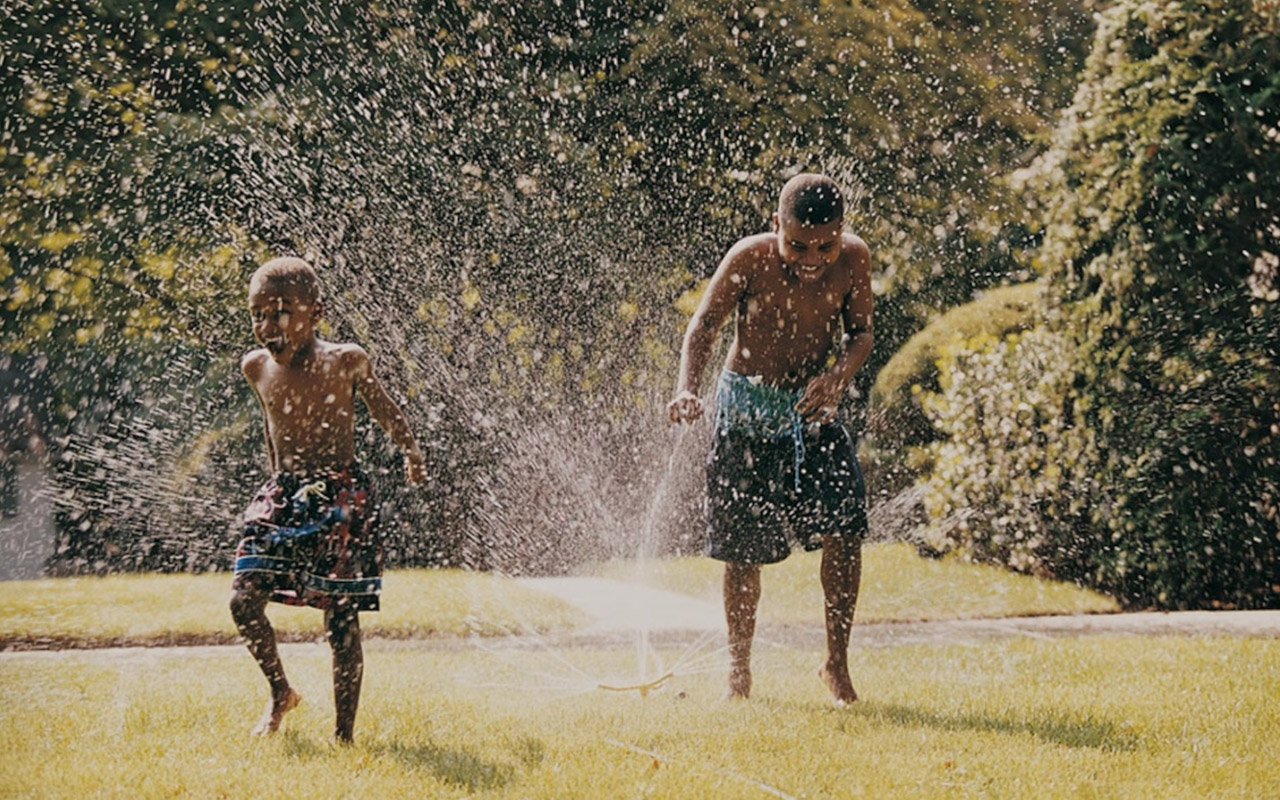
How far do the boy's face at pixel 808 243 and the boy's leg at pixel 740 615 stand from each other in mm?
1085

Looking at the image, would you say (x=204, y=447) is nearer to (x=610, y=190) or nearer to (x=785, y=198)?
(x=610, y=190)

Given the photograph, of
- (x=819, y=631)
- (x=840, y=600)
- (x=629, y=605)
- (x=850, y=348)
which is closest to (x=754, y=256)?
(x=850, y=348)

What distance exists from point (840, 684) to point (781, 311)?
134cm

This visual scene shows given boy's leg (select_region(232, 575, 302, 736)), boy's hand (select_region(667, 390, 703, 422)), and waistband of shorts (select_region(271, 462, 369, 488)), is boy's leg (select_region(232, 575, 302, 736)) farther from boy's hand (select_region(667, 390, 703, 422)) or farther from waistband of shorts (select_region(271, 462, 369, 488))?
boy's hand (select_region(667, 390, 703, 422))

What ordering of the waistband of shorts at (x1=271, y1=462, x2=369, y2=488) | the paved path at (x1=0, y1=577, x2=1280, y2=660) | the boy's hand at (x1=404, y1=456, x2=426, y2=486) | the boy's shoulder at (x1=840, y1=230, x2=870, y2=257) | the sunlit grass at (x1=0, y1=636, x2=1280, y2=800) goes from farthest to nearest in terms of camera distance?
the paved path at (x1=0, y1=577, x2=1280, y2=660), the boy's shoulder at (x1=840, y1=230, x2=870, y2=257), the boy's hand at (x1=404, y1=456, x2=426, y2=486), the waistband of shorts at (x1=271, y1=462, x2=369, y2=488), the sunlit grass at (x1=0, y1=636, x2=1280, y2=800)

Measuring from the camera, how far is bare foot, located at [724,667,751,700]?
4.63 meters

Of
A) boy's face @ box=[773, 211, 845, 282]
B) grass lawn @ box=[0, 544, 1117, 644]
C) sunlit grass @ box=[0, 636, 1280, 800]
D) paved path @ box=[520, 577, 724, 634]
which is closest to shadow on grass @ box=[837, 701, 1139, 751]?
sunlit grass @ box=[0, 636, 1280, 800]

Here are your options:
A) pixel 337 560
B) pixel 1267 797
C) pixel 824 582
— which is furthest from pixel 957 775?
pixel 337 560

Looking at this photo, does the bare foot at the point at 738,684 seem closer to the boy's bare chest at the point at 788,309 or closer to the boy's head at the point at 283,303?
the boy's bare chest at the point at 788,309

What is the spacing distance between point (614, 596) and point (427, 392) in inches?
122

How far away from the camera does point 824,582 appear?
15.3 feet

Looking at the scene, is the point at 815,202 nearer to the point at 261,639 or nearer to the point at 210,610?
the point at 261,639

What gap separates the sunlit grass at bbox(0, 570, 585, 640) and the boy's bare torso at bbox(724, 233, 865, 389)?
8.14ft

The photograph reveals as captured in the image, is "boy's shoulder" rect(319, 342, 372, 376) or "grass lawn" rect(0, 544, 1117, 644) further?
"grass lawn" rect(0, 544, 1117, 644)
